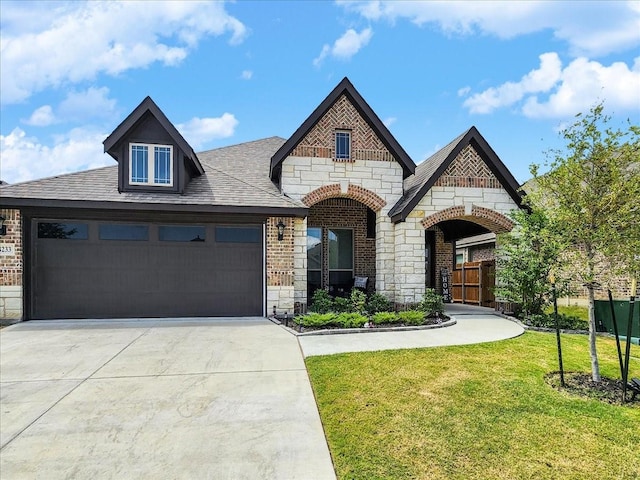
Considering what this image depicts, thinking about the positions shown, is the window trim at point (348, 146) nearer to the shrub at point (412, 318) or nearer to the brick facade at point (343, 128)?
the brick facade at point (343, 128)

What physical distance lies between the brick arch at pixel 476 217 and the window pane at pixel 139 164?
325 inches

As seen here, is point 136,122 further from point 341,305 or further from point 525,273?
point 525,273

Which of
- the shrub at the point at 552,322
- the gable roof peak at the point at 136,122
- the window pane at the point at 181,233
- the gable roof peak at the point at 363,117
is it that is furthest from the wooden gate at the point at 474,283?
the gable roof peak at the point at 136,122

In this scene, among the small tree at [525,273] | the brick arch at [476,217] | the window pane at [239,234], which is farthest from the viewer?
the brick arch at [476,217]

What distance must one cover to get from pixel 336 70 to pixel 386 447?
11686 millimetres

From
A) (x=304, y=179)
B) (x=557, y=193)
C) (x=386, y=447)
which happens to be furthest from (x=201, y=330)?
(x=557, y=193)

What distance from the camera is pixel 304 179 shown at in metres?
12.9

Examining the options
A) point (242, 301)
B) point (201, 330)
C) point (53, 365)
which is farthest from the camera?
point (242, 301)

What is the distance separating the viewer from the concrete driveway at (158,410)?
401 cm

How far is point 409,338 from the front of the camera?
28.9 ft

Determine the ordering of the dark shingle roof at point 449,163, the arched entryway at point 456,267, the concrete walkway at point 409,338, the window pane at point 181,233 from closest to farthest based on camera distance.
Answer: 1. the concrete walkway at point 409,338
2. the window pane at point 181,233
3. the dark shingle roof at point 449,163
4. the arched entryway at point 456,267

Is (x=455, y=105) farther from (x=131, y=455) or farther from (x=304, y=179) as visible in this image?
(x=131, y=455)

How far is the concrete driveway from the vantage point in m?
4.01

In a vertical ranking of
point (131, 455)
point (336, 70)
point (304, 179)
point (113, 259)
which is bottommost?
point (131, 455)
